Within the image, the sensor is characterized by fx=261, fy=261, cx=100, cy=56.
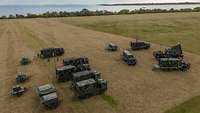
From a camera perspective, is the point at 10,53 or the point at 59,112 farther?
the point at 10,53

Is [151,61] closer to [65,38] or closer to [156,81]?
[156,81]

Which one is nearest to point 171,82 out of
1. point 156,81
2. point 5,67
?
point 156,81

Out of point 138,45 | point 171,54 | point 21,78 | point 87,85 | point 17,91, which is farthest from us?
point 138,45

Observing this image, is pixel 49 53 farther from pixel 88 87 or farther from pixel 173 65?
pixel 173 65

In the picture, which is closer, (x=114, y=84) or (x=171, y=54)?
(x=114, y=84)

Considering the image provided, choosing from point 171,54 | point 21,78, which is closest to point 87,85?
point 21,78

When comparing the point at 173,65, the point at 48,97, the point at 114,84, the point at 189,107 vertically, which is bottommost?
the point at 189,107

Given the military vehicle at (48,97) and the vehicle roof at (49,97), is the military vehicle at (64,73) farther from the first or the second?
the vehicle roof at (49,97)
